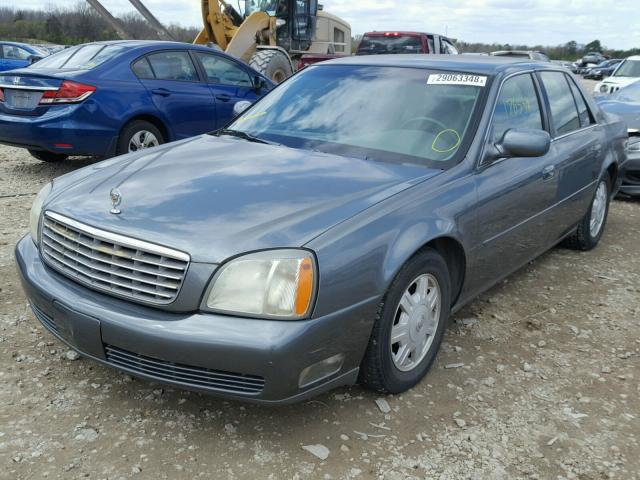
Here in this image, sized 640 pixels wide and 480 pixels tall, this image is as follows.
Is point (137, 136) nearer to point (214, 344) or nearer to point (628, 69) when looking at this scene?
point (214, 344)

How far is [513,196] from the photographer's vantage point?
351 cm

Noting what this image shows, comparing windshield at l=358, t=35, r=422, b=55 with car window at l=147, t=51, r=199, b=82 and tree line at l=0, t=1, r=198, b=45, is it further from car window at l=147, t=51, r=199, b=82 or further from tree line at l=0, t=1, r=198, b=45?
tree line at l=0, t=1, r=198, b=45

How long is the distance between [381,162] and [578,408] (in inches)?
58.6

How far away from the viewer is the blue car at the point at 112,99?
6273 millimetres

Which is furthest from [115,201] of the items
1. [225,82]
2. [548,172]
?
[225,82]

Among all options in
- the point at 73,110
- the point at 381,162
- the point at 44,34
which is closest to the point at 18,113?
the point at 73,110

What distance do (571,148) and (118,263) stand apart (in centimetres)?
323

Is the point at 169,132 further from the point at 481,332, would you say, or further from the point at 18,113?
the point at 481,332

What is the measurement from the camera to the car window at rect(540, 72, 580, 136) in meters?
4.24

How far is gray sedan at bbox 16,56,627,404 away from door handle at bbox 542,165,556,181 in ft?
0.05

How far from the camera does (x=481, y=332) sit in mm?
3646

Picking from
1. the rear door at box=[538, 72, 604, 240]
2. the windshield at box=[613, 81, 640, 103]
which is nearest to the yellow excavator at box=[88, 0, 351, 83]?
the windshield at box=[613, 81, 640, 103]

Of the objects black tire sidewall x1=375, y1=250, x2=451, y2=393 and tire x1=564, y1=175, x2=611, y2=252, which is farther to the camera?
tire x1=564, y1=175, x2=611, y2=252

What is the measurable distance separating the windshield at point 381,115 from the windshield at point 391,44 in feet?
39.4
